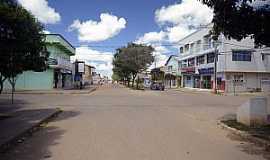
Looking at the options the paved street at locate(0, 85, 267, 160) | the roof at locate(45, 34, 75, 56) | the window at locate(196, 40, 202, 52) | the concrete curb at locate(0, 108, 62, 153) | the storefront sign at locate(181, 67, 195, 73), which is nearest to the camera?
the paved street at locate(0, 85, 267, 160)

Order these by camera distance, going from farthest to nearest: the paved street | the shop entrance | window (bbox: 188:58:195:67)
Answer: window (bbox: 188:58:195:67) < the shop entrance < the paved street

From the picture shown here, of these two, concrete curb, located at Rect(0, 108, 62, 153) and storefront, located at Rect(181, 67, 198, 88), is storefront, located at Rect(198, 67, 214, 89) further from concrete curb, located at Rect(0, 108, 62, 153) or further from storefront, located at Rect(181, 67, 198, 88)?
concrete curb, located at Rect(0, 108, 62, 153)

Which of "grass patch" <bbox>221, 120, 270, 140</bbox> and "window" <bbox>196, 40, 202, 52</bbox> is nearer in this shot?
"grass patch" <bbox>221, 120, 270, 140</bbox>

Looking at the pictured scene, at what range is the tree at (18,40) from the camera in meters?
15.2

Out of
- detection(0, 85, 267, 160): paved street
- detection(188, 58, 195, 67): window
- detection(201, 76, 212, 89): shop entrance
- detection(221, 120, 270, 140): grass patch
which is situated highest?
detection(188, 58, 195, 67): window

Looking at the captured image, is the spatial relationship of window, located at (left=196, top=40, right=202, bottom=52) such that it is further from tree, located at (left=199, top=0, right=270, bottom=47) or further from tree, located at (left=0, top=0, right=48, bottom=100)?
tree, located at (left=199, top=0, right=270, bottom=47)

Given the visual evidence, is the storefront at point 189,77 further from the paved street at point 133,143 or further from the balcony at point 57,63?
the paved street at point 133,143

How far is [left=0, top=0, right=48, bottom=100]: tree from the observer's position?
15.2m

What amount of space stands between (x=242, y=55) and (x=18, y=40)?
4730cm

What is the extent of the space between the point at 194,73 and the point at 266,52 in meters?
16.3

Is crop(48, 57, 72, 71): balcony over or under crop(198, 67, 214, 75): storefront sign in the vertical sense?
over

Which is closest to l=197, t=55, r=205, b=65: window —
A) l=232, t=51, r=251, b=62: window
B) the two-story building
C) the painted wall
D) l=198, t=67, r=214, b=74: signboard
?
l=198, t=67, r=214, b=74: signboard

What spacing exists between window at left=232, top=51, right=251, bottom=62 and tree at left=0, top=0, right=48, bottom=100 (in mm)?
44184

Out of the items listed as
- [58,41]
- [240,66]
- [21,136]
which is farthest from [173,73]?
[21,136]
